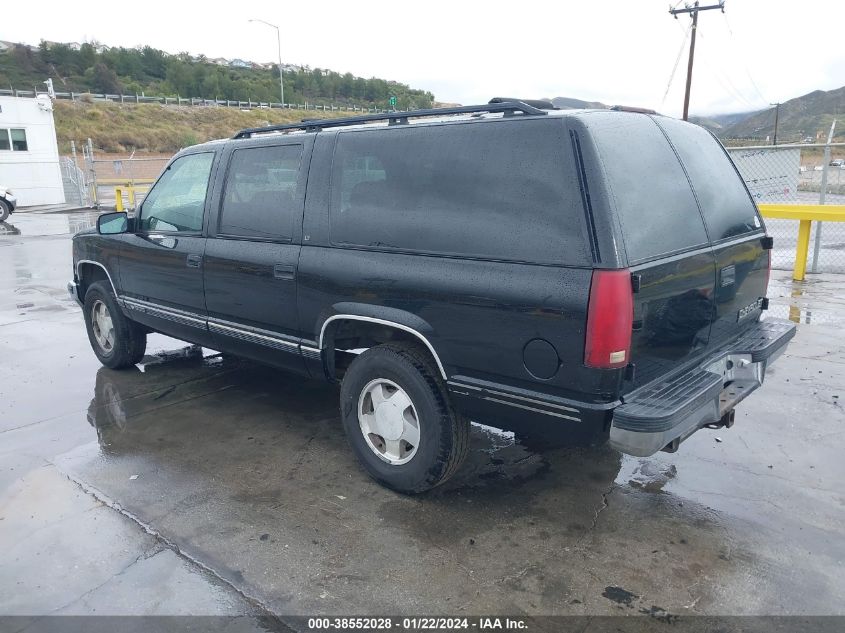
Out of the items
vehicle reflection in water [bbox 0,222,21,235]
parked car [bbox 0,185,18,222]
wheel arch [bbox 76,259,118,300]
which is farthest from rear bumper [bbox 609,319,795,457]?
parked car [bbox 0,185,18,222]

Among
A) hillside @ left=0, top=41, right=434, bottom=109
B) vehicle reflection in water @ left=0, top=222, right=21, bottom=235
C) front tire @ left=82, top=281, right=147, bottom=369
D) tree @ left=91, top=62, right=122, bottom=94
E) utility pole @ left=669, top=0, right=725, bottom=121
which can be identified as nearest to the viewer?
front tire @ left=82, top=281, right=147, bottom=369

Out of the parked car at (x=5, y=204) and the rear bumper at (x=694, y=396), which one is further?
the parked car at (x=5, y=204)

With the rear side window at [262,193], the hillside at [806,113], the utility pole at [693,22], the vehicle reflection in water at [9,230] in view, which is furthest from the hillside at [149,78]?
the hillside at [806,113]

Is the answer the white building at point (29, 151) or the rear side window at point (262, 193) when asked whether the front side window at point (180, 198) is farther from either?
the white building at point (29, 151)

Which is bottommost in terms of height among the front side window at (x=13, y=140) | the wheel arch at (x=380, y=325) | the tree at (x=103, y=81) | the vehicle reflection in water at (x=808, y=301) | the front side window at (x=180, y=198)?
the vehicle reflection in water at (x=808, y=301)

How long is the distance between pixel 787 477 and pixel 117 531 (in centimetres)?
374

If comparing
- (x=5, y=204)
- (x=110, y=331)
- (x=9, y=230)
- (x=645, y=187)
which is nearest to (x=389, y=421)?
(x=645, y=187)

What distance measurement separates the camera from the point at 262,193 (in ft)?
14.3

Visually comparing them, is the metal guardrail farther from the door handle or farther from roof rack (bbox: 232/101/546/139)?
the door handle

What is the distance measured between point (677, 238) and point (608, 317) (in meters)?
0.79

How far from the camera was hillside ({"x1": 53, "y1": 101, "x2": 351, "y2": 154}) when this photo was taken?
5244 centimetres

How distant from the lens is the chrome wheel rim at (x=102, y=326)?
6.03m

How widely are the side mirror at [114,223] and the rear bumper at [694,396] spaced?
430cm

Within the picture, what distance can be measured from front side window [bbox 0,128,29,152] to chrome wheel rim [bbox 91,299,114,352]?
78.0ft
